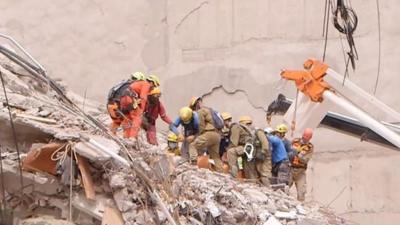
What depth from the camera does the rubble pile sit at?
661 centimetres

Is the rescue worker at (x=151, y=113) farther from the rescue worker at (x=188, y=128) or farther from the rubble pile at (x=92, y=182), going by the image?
the rubble pile at (x=92, y=182)

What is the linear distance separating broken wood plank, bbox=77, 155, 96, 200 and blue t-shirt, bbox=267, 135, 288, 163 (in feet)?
17.6

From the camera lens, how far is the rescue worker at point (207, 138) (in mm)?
11258

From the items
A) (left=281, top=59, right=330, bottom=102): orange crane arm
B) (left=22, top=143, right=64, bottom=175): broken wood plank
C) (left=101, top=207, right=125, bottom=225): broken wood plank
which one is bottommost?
(left=101, top=207, right=125, bottom=225): broken wood plank

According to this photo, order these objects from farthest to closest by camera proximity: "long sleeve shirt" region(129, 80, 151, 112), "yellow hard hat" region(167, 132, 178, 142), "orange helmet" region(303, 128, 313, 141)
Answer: "yellow hard hat" region(167, 132, 178, 142)
"long sleeve shirt" region(129, 80, 151, 112)
"orange helmet" region(303, 128, 313, 141)

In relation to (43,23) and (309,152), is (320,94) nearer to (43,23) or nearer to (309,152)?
(309,152)

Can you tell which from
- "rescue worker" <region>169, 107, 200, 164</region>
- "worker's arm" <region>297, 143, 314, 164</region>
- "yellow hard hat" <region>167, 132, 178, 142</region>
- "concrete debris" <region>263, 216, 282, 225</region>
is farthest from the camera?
"worker's arm" <region>297, 143, 314, 164</region>

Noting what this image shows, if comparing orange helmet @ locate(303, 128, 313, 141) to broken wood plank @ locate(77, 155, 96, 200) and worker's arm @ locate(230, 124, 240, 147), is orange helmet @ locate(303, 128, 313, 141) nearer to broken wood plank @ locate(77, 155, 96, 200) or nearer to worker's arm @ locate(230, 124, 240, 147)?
worker's arm @ locate(230, 124, 240, 147)

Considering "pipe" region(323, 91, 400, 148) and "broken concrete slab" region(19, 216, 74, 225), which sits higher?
"pipe" region(323, 91, 400, 148)

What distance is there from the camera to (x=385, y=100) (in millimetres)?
15453

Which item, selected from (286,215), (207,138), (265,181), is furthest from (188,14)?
(286,215)

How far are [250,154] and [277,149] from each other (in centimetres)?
56

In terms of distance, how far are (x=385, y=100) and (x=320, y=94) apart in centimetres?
835

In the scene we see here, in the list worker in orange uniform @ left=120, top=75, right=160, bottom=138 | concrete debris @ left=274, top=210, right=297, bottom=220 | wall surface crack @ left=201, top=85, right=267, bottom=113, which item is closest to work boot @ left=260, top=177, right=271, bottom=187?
worker in orange uniform @ left=120, top=75, right=160, bottom=138
